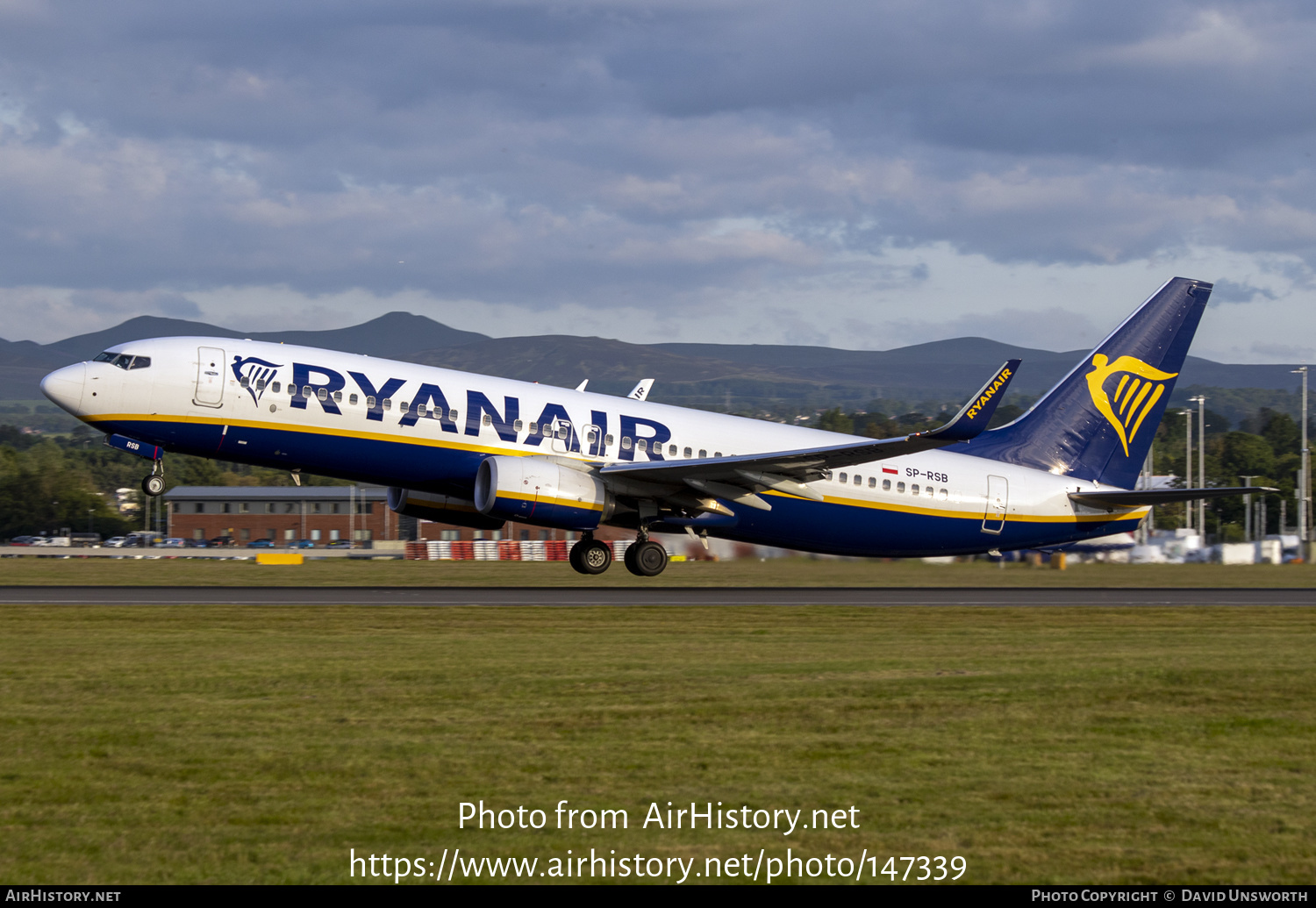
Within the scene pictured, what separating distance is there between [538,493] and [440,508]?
4255mm

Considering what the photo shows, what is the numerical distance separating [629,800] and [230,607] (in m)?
17.4

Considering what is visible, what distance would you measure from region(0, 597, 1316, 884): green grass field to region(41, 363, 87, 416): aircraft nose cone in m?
10.4

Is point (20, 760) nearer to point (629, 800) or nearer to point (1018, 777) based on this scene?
point (629, 800)

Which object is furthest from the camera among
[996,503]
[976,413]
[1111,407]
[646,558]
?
[1111,407]

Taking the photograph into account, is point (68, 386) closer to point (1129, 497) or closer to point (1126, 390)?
point (1129, 497)

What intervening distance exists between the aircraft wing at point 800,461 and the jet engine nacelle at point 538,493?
898 millimetres

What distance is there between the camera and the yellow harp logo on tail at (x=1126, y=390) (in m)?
35.8

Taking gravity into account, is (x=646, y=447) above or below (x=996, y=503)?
above

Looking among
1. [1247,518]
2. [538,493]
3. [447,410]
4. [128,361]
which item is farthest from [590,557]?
[1247,518]

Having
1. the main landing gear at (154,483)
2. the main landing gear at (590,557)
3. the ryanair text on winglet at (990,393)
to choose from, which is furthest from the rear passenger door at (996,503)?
the main landing gear at (154,483)

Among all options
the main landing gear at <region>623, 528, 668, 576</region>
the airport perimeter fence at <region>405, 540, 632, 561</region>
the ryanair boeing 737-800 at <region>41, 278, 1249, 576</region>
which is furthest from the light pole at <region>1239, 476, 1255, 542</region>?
the main landing gear at <region>623, 528, 668, 576</region>

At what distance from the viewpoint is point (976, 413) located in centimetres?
2664

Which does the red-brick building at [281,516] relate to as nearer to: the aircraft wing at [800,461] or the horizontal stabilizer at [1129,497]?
the horizontal stabilizer at [1129,497]
